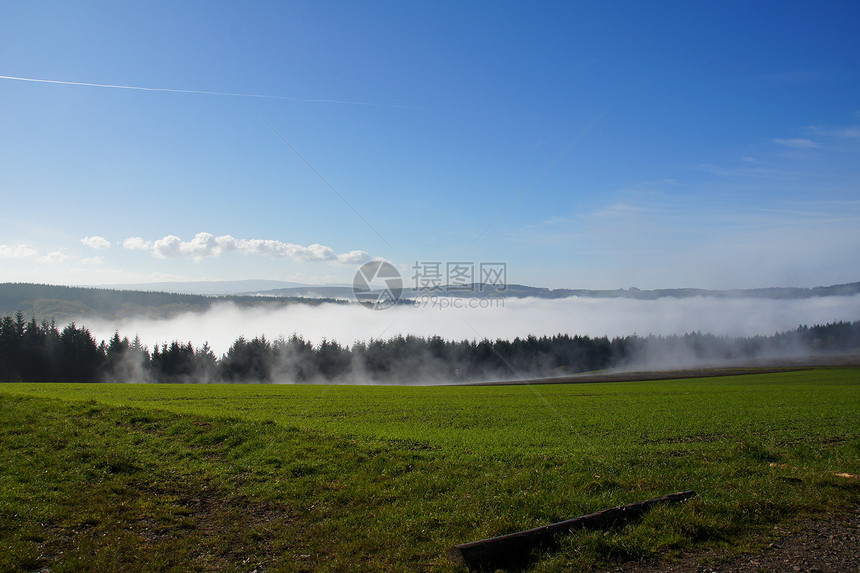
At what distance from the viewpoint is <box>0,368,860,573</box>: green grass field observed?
8695 mm

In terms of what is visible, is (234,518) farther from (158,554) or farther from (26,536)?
(26,536)

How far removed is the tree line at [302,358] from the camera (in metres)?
93.3

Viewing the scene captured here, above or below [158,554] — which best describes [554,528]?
above

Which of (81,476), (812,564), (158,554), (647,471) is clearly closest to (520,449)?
(647,471)

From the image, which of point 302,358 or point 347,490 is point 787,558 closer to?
point 347,490

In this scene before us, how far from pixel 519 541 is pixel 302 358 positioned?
12465 cm

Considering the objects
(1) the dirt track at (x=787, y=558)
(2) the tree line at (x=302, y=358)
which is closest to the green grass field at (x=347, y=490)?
(1) the dirt track at (x=787, y=558)

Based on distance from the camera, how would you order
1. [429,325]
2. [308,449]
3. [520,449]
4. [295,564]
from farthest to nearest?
[429,325]
[520,449]
[308,449]
[295,564]

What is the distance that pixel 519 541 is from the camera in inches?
322

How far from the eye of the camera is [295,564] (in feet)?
27.6

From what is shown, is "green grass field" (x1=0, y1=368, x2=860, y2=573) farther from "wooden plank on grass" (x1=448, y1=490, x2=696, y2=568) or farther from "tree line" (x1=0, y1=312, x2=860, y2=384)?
"tree line" (x1=0, y1=312, x2=860, y2=384)

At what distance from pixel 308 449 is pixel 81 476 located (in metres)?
6.00

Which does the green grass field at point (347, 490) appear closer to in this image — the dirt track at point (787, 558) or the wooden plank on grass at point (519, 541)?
the wooden plank on grass at point (519, 541)

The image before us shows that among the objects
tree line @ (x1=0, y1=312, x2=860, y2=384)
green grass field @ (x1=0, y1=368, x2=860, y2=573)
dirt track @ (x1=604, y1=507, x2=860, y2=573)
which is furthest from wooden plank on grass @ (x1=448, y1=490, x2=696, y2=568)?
tree line @ (x1=0, y1=312, x2=860, y2=384)
